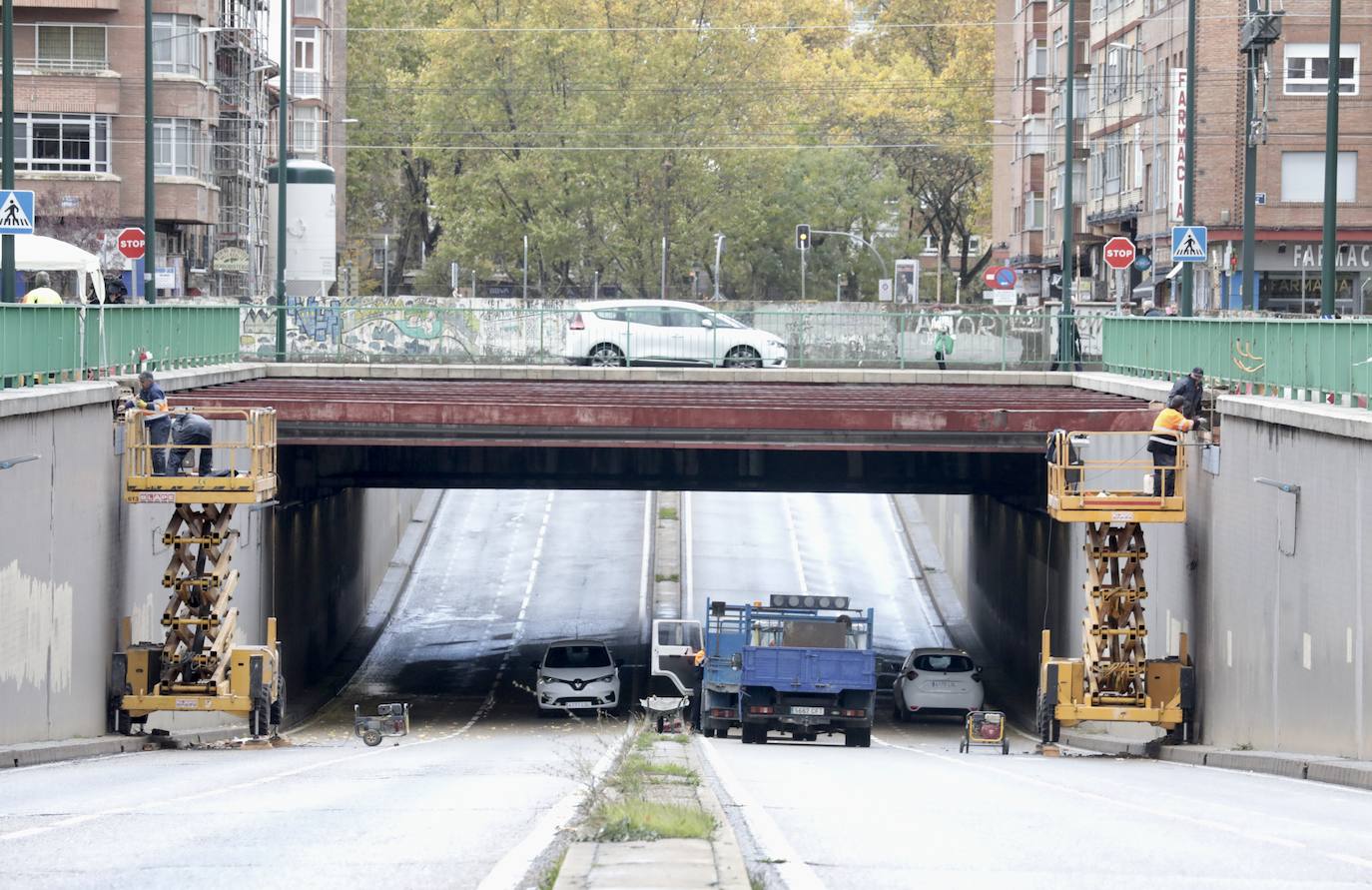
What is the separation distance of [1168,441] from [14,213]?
16.8 m

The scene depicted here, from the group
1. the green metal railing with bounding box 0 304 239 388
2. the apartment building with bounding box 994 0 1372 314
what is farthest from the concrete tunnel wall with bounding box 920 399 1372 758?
the apartment building with bounding box 994 0 1372 314

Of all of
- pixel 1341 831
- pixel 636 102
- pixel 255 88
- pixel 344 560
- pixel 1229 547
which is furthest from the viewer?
pixel 636 102

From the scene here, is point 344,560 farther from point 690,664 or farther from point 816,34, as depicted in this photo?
point 816,34

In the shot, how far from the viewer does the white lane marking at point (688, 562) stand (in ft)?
166

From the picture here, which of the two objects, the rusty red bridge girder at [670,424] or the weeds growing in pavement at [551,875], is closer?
the weeds growing in pavement at [551,875]

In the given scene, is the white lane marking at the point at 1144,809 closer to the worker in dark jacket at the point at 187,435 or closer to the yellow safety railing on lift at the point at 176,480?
the yellow safety railing on lift at the point at 176,480

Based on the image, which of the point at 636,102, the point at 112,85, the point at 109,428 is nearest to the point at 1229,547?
the point at 109,428

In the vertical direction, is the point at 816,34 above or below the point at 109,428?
above

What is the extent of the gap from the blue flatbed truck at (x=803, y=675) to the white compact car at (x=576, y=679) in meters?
7.47

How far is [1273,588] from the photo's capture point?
23.0 m

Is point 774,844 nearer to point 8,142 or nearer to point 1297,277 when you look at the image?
point 8,142

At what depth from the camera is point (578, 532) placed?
202 feet

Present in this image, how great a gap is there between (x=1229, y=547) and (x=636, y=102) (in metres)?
61.7

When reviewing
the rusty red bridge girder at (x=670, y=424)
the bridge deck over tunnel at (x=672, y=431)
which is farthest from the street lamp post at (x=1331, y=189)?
the rusty red bridge girder at (x=670, y=424)
